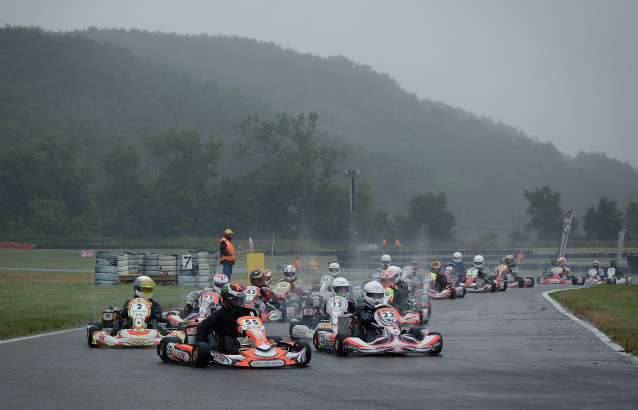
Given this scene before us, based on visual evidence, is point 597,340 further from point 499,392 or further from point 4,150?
point 4,150

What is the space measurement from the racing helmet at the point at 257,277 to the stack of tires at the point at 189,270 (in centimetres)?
1446

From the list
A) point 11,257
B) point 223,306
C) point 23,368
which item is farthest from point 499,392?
point 11,257

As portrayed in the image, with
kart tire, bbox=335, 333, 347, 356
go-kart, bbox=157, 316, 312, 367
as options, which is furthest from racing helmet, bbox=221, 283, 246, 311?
kart tire, bbox=335, 333, 347, 356

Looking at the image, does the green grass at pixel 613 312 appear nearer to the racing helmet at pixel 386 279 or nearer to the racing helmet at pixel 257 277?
the racing helmet at pixel 386 279

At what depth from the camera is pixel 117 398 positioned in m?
8.85

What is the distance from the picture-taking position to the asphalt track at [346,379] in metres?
8.55

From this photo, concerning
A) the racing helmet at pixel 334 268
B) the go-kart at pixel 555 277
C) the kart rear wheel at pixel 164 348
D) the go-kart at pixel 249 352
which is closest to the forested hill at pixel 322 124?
the go-kart at pixel 555 277

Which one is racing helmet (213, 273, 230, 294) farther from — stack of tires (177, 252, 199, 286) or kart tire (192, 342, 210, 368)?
stack of tires (177, 252, 199, 286)

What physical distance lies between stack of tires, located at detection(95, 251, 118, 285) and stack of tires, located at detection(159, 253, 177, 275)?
1773 millimetres

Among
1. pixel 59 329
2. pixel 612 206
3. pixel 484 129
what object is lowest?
pixel 59 329

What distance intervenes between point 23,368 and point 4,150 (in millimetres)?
83338

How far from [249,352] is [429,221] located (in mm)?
86804

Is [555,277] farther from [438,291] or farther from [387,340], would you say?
[387,340]

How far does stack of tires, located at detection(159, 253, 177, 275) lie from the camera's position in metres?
35.5
